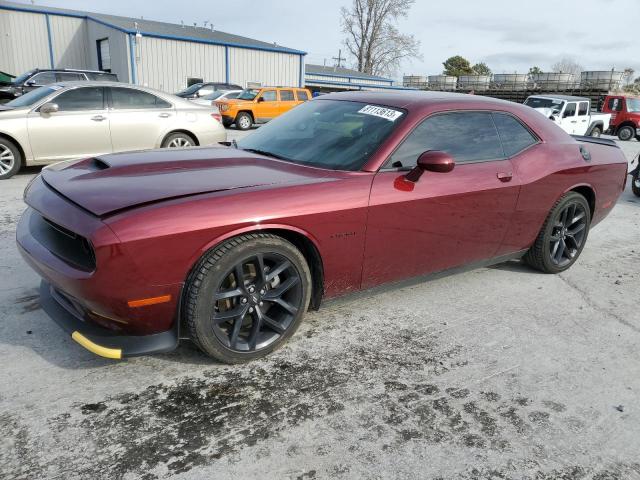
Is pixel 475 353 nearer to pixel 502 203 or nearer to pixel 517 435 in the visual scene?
pixel 517 435

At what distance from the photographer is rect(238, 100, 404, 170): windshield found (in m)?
3.16

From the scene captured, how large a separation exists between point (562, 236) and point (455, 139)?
1.64m

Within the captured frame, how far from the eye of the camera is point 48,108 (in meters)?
7.16

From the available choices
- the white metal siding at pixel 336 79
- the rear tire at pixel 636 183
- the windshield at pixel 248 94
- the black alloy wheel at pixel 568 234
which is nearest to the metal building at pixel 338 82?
the white metal siding at pixel 336 79

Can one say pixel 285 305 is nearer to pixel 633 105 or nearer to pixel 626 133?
pixel 626 133

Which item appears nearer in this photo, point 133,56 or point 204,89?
point 204,89

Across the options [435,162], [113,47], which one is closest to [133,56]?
[113,47]

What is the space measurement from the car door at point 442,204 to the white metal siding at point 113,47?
26.8m

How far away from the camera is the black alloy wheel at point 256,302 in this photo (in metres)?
2.61

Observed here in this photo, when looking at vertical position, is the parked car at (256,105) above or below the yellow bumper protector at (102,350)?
above

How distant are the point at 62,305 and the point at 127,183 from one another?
2.44ft

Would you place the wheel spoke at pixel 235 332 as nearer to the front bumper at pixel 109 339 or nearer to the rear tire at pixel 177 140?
the front bumper at pixel 109 339

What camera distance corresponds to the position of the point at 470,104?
3.68 meters

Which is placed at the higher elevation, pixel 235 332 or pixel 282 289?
pixel 282 289
